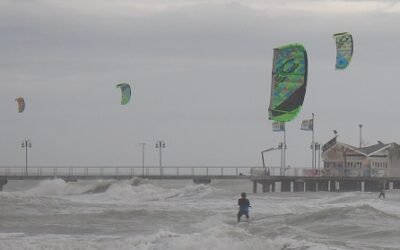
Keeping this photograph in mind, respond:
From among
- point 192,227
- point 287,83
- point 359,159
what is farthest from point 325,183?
point 192,227

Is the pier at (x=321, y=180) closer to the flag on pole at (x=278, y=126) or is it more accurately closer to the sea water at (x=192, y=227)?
the flag on pole at (x=278, y=126)

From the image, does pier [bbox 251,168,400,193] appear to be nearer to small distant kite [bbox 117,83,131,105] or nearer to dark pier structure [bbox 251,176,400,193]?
dark pier structure [bbox 251,176,400,193]

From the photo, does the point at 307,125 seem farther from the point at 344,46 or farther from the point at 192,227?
the point at 192,227

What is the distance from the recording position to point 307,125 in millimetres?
70875

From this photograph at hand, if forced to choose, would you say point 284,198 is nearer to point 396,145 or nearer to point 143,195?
point 143,195

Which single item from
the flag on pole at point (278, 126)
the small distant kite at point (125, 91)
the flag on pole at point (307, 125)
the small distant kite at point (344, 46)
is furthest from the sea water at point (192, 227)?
the flag on pole at point (307, 125)

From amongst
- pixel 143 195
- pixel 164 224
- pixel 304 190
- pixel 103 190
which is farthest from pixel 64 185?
pixel 164 224

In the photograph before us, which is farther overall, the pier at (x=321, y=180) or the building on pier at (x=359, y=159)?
the building on pier at (x=359, y=159)

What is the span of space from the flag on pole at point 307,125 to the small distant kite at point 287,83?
123 feet

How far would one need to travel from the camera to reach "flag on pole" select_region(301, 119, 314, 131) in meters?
70.1

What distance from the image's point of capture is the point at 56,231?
94.3 ft

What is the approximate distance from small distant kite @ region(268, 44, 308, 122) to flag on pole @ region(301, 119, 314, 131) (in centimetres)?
3757

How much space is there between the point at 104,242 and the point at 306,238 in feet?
16.3

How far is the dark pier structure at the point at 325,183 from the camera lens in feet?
197
